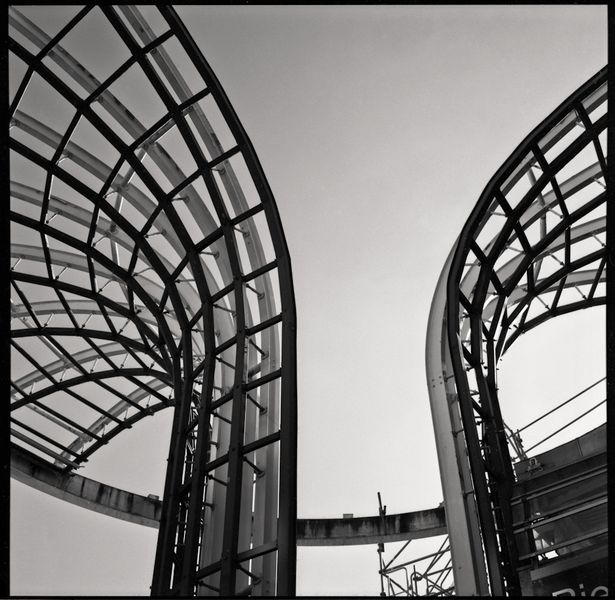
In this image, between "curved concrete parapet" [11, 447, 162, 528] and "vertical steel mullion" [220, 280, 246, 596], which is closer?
"vertical steel mullion" [220, 280, 246, 596]

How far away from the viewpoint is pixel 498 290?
864 inches

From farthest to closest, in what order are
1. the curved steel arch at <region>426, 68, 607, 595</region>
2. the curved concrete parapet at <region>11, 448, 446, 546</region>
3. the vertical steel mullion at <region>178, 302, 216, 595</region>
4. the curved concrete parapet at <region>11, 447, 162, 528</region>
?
1. the curved concrete parapet at <region>11, 448, 446, 546</region>
2. the curved concrete parapet at <region>11, 447, 162, 528</region>
3. the curved steel arch at <region>426, 68, 607, 595</region>
4. the vertical steel mullion at <region>178, 302, 216, 595</region>

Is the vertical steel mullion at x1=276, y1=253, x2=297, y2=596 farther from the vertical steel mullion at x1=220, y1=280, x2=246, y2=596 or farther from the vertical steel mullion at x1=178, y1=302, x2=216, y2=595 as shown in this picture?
the vertical steel mullion at x1=178, y1=302, x2=216, y2=595

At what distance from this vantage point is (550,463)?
19.1 meters

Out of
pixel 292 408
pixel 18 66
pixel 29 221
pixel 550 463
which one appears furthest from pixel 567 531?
pixel 18 66

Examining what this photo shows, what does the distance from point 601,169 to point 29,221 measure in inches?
692

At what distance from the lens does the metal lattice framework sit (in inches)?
611

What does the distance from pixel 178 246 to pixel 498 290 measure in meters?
10.2

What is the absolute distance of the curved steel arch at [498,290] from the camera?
16.2m

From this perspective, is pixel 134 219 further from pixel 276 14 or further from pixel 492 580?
pixel 492 580

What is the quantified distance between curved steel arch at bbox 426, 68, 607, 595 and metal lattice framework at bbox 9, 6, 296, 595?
4532mm

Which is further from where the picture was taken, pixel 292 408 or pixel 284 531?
pixel 292 408

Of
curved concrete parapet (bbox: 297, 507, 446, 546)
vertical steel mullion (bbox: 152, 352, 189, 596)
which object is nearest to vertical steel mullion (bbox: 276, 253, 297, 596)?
vertical steel mullion (bbox: 152, 352, 189, 596)

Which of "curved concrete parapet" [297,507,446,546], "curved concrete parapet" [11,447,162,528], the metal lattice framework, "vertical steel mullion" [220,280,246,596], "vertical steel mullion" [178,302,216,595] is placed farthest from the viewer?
"curved concrete parapet" [297,507,446,546]
